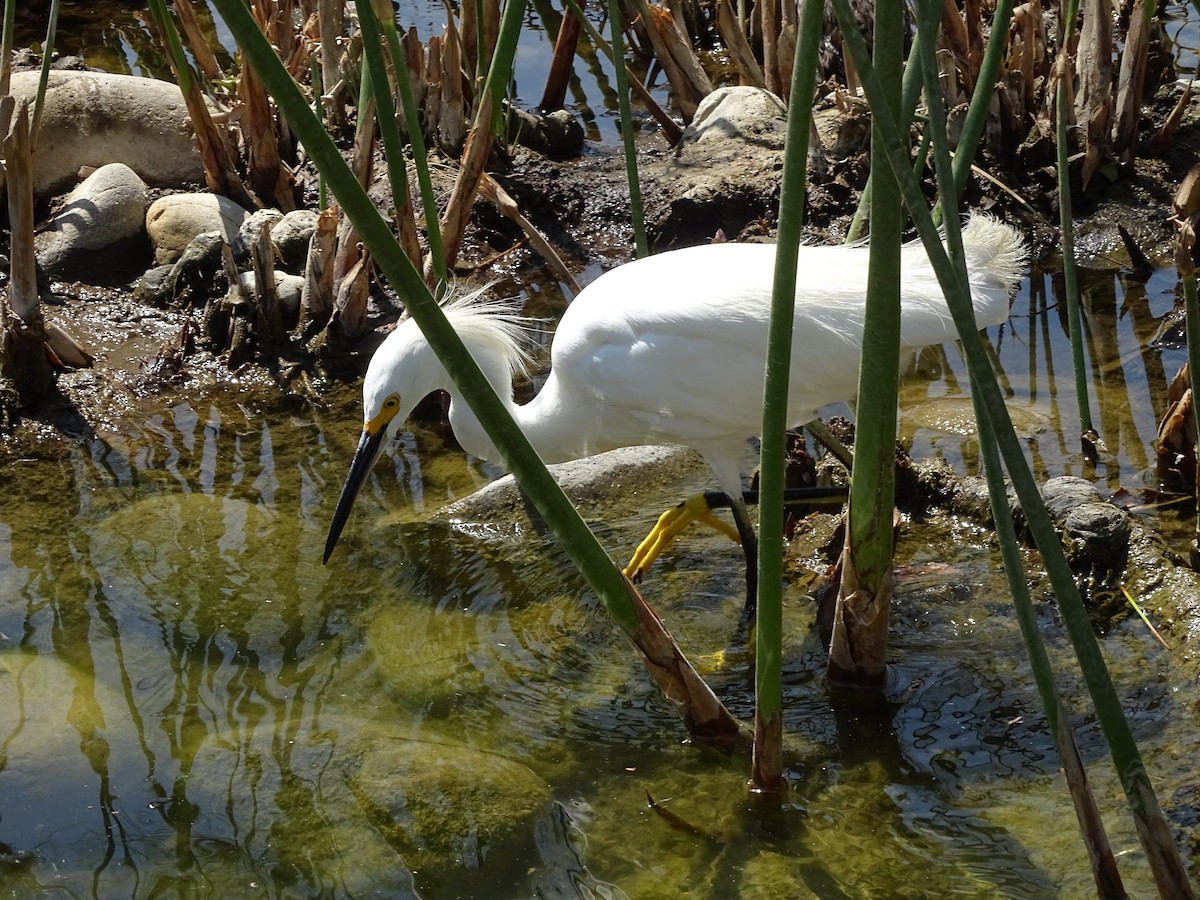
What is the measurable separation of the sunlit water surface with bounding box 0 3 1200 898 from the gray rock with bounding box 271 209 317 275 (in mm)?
1509

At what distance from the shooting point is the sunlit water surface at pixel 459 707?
3025mm

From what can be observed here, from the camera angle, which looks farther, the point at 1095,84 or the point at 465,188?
the point at 1095,84

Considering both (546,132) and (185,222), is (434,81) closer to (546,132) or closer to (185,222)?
(546,132)

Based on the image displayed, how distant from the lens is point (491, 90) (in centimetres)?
505

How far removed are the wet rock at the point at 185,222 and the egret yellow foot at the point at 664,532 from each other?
10.8ft

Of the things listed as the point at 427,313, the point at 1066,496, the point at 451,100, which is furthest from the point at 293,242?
the point at 427,313

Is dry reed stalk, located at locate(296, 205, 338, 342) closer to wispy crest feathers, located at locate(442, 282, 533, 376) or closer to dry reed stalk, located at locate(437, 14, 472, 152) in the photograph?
wispy crest feathers, located at locate(442, 282, 533, 376)

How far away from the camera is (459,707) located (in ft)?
12.3

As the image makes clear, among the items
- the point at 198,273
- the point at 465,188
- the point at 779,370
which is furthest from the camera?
the point at 198,273

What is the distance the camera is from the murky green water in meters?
3.03

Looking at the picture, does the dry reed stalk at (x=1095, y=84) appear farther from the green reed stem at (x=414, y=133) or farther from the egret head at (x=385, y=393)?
the egret head at (x=385, y=393)

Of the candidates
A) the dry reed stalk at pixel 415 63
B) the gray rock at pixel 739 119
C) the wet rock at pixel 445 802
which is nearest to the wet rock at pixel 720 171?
the gray rock at pixel 739 119

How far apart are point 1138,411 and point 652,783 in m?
2.97

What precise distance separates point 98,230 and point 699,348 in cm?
388
